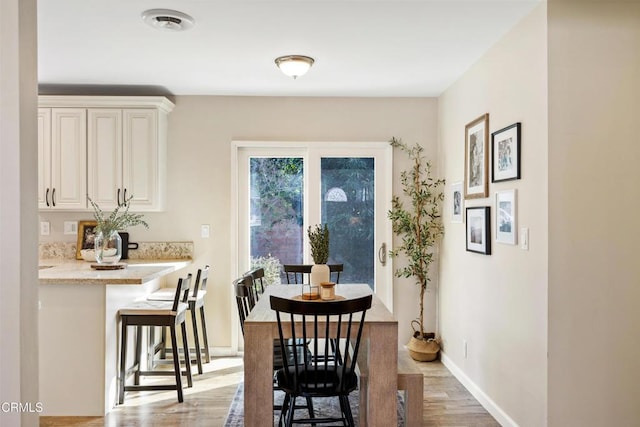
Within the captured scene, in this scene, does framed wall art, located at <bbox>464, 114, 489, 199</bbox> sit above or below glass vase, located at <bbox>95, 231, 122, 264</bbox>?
above

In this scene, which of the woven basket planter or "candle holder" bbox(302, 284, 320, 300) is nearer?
"candle holder" bbox(302, 284, 320, 300)

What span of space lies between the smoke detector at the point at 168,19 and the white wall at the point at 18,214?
1.21m

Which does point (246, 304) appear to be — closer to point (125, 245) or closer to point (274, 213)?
point (274, 213)

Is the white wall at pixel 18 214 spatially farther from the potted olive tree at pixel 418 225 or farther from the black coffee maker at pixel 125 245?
the potted olive tree at pixel 418 225

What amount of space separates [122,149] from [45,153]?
0.65 meters

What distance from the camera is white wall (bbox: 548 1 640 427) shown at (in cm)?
240

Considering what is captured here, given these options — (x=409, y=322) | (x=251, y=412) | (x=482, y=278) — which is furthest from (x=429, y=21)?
(x=409, y=322)

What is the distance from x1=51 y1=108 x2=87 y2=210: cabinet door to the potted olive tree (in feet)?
9.14

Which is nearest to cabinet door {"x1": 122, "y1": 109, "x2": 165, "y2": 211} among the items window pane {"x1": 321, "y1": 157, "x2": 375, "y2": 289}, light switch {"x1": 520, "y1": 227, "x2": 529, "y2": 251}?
window pane {"x1": 321, "y1": 157, "x2": 375, "y2": 289}

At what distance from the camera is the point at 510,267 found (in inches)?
112

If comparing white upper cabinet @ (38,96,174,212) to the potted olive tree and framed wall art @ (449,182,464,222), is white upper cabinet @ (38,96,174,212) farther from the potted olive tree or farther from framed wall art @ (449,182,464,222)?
framed wall art @ (449,182,464,222)

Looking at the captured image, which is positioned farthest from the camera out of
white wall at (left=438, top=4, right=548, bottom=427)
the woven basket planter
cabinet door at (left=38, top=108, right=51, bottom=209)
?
the woven basket planter

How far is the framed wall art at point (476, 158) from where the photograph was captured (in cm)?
322

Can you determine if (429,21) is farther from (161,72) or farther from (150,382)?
(150,382)
